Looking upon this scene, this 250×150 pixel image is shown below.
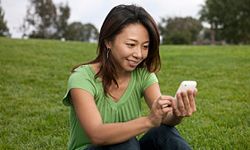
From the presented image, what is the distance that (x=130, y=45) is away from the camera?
260cm

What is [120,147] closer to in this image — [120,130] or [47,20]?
[120,130]

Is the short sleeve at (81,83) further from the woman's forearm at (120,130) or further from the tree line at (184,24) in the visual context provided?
the tree line at (184,24)

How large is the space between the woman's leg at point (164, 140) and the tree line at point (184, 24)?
3485 centimetres

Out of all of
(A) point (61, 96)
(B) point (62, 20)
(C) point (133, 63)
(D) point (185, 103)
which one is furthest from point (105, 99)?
(B) point (62, 20)

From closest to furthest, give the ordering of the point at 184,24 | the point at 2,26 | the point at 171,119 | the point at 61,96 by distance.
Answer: the point at 171,119
the point at 61,96
the point at 2,26
the point at 184,24

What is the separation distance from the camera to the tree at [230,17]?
42656mm

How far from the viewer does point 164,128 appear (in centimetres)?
278

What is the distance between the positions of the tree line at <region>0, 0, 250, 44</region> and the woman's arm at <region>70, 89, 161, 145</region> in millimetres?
35205

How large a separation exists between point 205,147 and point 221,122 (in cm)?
104

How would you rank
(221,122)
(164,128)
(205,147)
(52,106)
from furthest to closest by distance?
(52,106), (221,122), (205,147), (164,128)

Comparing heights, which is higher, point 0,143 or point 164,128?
point 164,128

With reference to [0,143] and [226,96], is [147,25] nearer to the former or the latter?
[0,143]

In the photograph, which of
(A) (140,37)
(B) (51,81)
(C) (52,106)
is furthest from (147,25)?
(B) (51,81)

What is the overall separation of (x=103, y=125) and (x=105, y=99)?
31 cm
